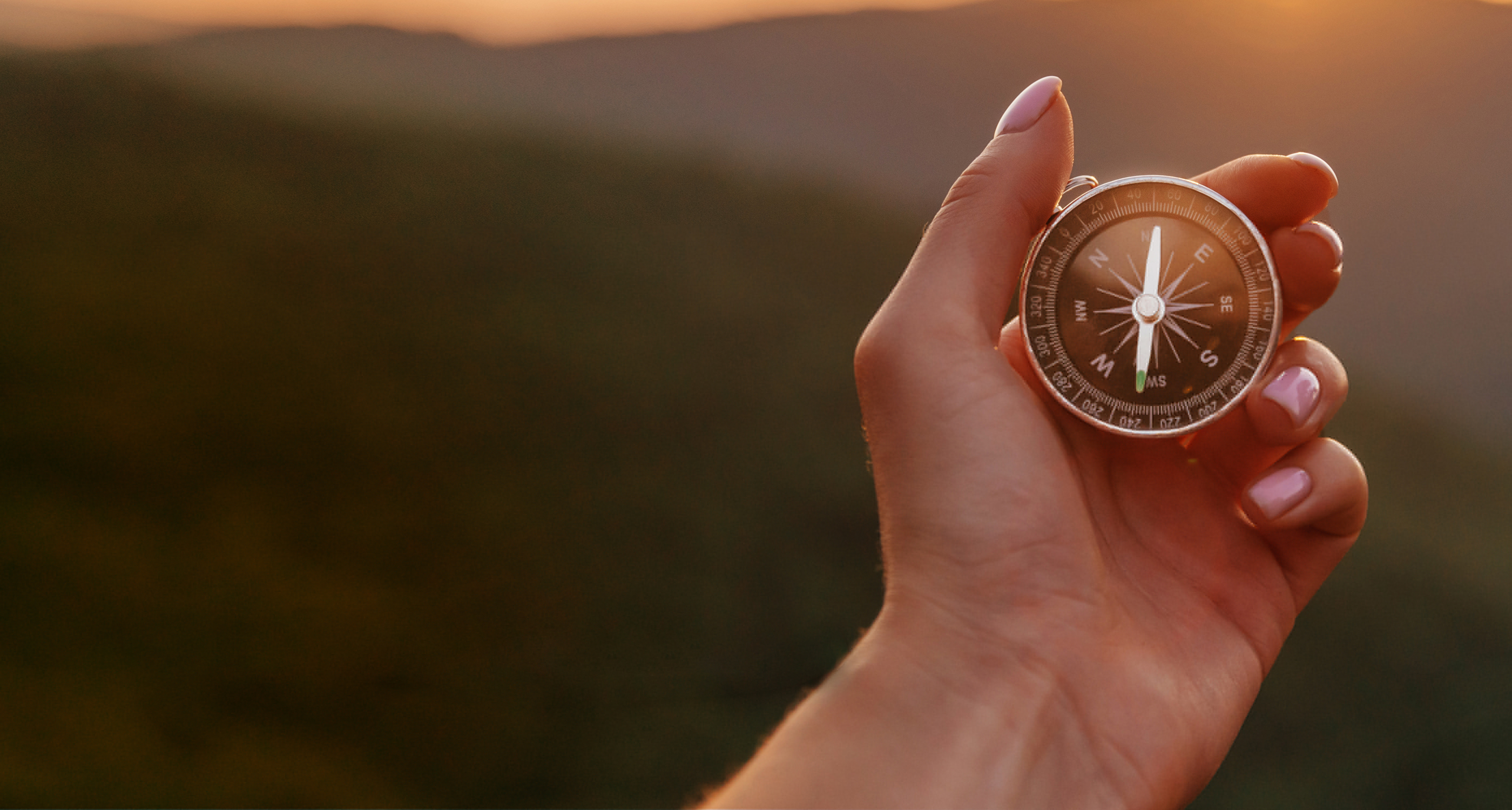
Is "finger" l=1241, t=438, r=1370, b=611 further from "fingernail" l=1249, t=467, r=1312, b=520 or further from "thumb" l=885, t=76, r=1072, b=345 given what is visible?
"thumb" l=885, t=76, r=1072, b=345

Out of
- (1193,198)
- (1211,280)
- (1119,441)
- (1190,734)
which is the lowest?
(1190,734)

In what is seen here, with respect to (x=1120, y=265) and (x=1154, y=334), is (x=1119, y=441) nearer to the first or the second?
(x=1154, y=334)

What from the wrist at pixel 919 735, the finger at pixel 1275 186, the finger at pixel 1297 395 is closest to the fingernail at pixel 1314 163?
the finger at pixel 1275 186

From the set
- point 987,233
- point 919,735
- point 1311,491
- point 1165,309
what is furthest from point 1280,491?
point 919,735

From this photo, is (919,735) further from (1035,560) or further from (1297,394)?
(1297,394)

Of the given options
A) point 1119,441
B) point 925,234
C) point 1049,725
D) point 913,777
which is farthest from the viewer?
point 1119,441

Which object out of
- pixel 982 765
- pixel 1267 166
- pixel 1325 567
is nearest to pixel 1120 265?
pixel 1267 166

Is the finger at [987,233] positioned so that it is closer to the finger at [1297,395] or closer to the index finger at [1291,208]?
the index finger at [1291,208]
